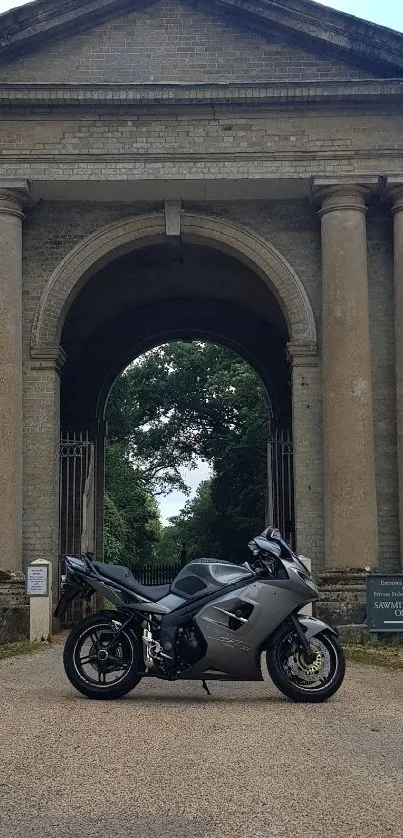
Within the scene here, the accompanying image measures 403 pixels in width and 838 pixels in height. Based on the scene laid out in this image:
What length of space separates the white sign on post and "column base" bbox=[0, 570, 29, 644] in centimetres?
35

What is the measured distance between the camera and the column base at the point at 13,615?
13.7 metres

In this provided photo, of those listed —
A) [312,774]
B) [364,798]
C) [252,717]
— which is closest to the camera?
[364,798]

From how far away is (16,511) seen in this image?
47.3 feet

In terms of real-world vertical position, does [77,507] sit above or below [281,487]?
below

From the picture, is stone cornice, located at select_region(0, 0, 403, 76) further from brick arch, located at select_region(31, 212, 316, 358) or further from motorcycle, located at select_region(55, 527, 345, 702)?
motorcycle, located at select_region(55, 527, 345, 702)

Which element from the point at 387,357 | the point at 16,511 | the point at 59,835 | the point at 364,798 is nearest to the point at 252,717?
the point at 364,798

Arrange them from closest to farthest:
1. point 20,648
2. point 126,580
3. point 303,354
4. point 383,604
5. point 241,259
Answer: point 126,580 < point 383,604 < point 20,648 < point 303,354 < point 241,259

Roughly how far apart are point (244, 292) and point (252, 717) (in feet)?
45.3

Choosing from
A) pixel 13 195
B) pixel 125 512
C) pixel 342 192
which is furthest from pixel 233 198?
pixel 125 512

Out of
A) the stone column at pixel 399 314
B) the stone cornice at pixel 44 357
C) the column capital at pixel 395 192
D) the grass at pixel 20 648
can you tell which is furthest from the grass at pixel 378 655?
the column capital at pixel 395 192

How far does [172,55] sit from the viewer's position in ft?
50.8

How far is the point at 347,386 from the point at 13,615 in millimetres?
5730

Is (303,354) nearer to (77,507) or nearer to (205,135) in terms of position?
(205,135)

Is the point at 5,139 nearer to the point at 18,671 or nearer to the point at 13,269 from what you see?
the point at 13,269
